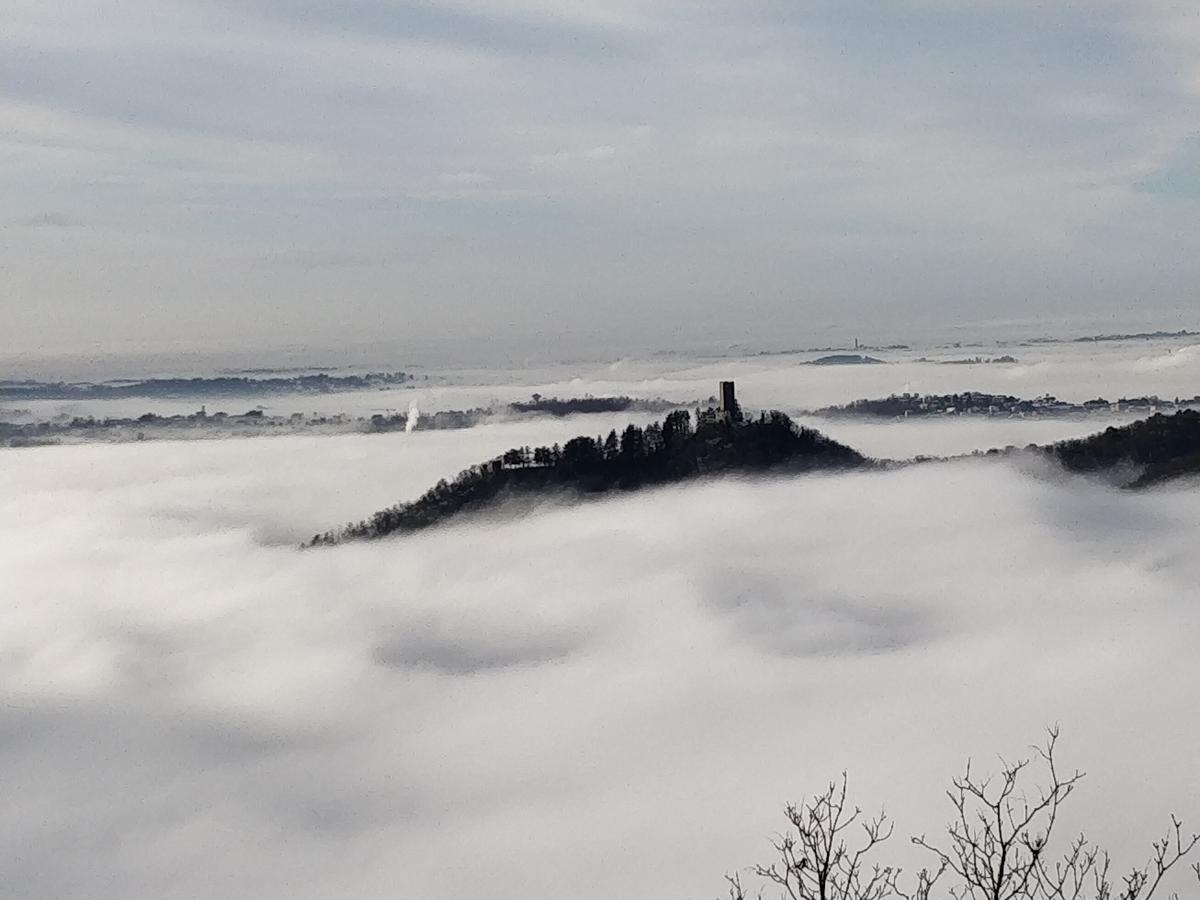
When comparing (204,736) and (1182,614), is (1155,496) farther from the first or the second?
(204,736)

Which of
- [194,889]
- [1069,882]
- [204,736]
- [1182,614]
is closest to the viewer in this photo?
[1069,882]

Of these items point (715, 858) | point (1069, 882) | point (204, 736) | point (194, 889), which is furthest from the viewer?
point (204, 736)

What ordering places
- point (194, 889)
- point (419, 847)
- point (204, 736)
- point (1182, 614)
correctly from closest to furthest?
point (194, 889) → point (419, 847) → point (1182, 614) → point (204, 736)

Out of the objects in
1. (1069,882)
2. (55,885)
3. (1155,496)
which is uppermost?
(1155,496)

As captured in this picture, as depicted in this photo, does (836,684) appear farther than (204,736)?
No

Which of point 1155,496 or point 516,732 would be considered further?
point 1155,496

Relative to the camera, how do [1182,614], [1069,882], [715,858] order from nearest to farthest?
1. [1069,882]
2. [715,858]
3. [1182,614]

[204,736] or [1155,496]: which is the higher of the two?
[1155,496]

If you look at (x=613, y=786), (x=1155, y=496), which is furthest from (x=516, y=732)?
(x=1155, y=496)

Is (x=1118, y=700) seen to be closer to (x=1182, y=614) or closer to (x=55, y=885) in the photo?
(x=1182, y=614)

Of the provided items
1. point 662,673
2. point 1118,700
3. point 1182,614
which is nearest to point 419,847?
point 662,673
